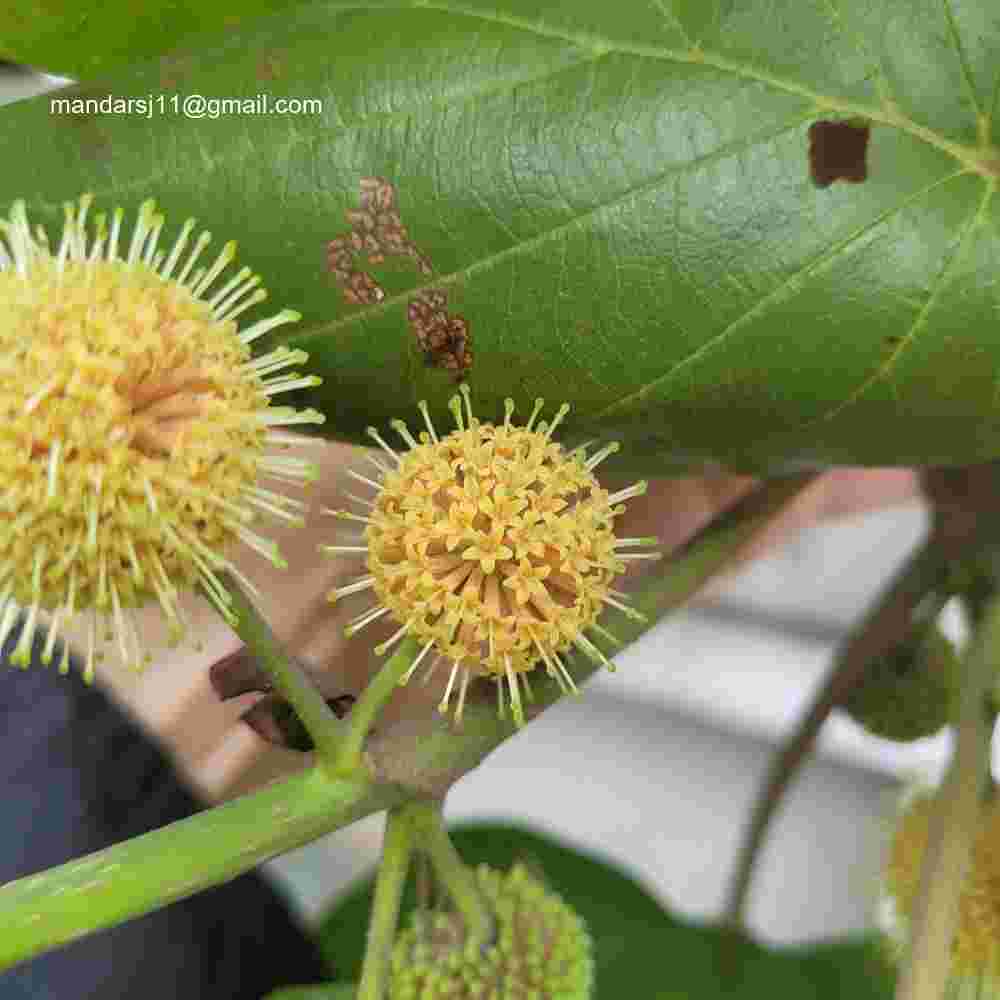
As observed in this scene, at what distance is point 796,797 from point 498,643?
4.21ft

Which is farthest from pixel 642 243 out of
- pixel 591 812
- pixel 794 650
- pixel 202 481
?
pixel 591 812

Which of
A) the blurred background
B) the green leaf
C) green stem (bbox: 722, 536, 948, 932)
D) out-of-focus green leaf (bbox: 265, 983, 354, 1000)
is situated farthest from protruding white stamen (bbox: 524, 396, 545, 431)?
the blurred background

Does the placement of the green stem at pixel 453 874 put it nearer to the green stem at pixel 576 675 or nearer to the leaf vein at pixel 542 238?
the green stem at pixel 576 675

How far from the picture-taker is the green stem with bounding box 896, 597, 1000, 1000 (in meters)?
0.49

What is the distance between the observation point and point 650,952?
0.95m

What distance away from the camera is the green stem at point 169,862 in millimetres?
366

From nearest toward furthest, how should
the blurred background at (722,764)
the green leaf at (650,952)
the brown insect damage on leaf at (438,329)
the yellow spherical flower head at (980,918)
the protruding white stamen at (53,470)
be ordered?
the protruding white stamen at (53,470) → the brown insect damage on leaf at (438,329) → the yellow spherical flower head at (980,918) → the green leaf at (650,952) → the blurred background at (722,764)

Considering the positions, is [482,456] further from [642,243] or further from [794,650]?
[794,650]

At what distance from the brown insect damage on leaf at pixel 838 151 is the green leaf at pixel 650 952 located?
1.91 feet

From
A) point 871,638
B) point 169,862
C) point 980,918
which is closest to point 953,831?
point 980,918

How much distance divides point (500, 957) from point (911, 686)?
0.36 m

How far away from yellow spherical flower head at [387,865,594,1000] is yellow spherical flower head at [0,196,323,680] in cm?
17

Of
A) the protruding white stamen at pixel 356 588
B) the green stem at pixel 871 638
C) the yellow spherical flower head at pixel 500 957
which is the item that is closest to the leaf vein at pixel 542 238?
the protruding white stamen at pixel 356 588

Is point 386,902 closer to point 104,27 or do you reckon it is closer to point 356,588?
point 356,588
